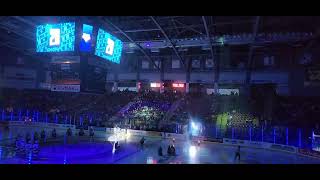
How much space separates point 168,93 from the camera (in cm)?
4631

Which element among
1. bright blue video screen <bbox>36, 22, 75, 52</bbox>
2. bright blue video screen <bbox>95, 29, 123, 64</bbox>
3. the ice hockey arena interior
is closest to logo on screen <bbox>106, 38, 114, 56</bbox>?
bright blue video screen <bbox>95, 29, 123, 64</bbox>

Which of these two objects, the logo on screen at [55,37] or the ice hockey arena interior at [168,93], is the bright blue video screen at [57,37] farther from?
the ice hockey arena interior at [168,93]

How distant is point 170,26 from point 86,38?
551 inches

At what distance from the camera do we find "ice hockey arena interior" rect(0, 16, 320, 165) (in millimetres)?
26219

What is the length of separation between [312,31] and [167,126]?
69.4 ft

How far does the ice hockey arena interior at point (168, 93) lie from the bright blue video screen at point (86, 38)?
10 centimetres

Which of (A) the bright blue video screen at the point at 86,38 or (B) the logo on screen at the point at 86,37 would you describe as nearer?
(A) the bright blue video screen at the point at 86,38

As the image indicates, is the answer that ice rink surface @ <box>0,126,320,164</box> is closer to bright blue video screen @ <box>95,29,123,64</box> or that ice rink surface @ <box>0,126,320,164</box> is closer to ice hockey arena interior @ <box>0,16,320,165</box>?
ice hockey arena interior @ <box>0,16,320,165</box>

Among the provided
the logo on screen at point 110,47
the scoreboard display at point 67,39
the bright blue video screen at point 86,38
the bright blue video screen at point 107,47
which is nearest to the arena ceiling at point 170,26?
the bright blue video screen at point 86,38

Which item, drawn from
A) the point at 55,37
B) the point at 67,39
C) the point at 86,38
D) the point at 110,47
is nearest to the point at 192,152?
the point at 110,47

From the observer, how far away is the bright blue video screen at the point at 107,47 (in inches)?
1218

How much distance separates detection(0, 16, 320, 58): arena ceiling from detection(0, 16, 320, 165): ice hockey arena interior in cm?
17

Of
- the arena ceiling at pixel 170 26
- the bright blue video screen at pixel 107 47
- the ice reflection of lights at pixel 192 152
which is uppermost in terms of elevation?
the arena ceiling at pixel 170 26
